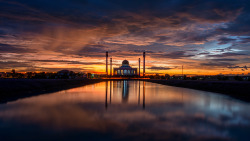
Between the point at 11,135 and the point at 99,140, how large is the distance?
173 inches

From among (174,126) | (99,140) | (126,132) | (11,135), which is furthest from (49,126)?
(174,126)

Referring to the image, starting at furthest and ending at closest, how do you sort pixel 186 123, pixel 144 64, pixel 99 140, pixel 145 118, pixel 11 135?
1. pixel 144 64
2. pixel 145 118
3. pixel 186 123
4. pixel 11 135
5. pixel 99 140

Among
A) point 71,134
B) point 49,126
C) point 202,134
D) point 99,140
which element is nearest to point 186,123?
point 202,134

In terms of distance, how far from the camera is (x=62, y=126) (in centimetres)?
1088

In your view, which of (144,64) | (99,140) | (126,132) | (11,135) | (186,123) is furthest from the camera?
(144,64)

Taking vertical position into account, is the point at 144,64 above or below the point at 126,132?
above

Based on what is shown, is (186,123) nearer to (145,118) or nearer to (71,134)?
(145,118)

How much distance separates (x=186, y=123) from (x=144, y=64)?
525ft

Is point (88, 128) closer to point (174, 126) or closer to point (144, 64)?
point (174, 126)

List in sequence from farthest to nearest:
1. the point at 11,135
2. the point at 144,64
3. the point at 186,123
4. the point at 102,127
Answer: the point at 144,64 → the point at 186,123 → the point at 102,127 → the point at 11,135

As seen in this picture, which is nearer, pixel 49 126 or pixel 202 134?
pixel 202 134

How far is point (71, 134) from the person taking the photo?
9.47 metres

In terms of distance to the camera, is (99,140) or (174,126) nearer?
(99,140)

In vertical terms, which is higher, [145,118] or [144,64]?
[144,64]
